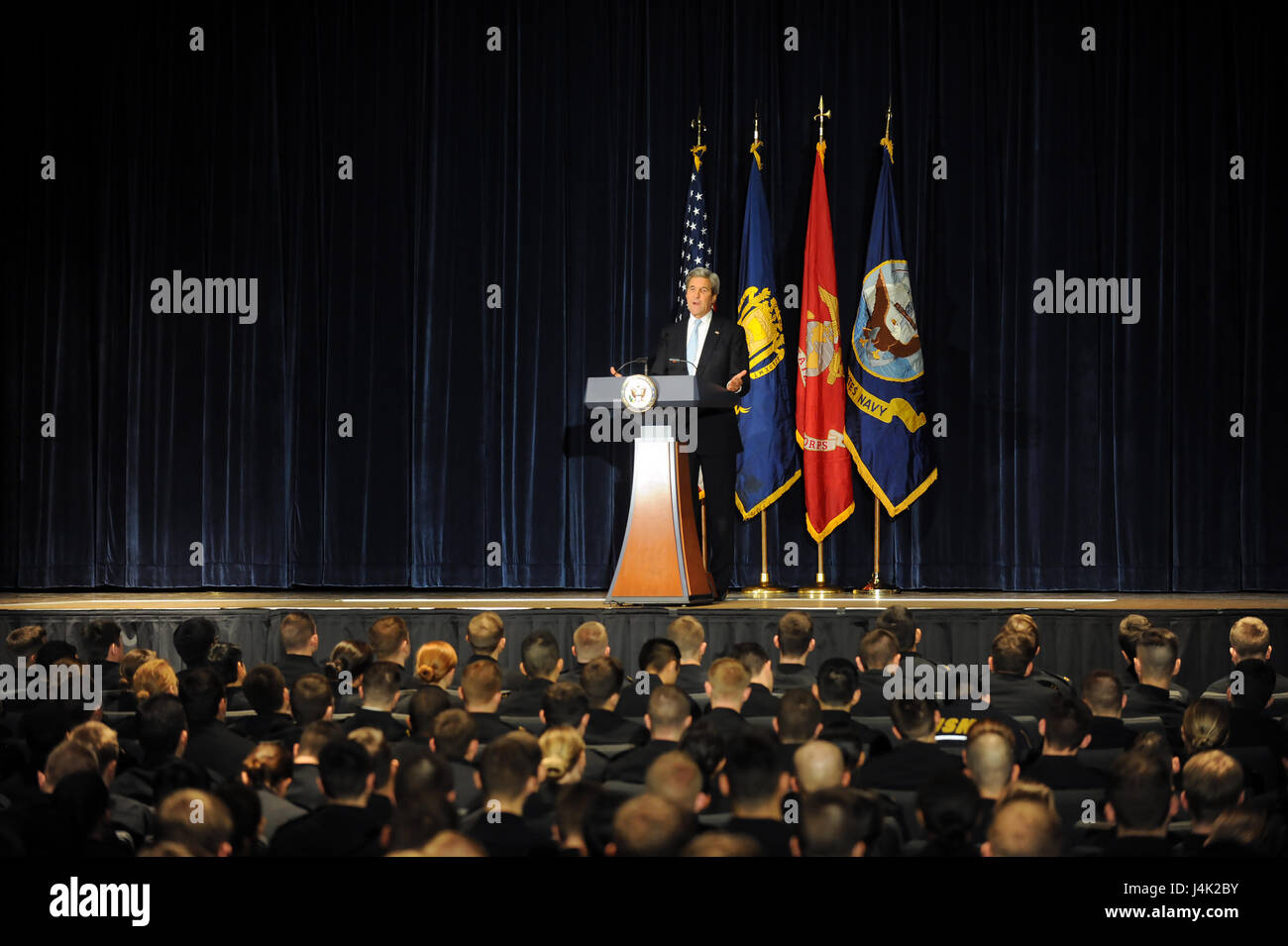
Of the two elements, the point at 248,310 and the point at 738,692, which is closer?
the point at 738,692

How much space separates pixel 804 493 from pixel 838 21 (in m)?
3.30

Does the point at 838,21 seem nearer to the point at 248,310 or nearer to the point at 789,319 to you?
the point at 789,319

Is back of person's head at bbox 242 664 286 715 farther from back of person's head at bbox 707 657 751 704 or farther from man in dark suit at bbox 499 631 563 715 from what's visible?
back of person's head at bbox 707 657 751 704

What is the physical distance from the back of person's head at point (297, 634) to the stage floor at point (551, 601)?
183 centimetres

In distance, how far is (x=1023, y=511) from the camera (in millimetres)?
8266

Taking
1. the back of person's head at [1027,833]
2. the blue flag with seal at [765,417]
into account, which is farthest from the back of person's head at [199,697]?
the blue flag with seal at [765,417]

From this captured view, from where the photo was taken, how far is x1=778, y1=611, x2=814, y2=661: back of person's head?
14.0ft

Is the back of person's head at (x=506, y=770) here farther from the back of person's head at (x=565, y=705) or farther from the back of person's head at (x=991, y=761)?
the back of person's head at (x=991, y=761)

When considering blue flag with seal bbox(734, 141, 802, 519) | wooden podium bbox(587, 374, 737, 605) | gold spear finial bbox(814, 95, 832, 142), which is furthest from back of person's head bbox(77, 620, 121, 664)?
gold spear finial bbox(814, 95, 832, 142)

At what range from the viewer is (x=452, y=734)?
9.62 ft

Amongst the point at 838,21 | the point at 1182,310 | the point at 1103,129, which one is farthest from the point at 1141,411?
the point at 838,21

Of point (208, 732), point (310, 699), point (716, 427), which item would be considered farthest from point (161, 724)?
point (716, 427)
